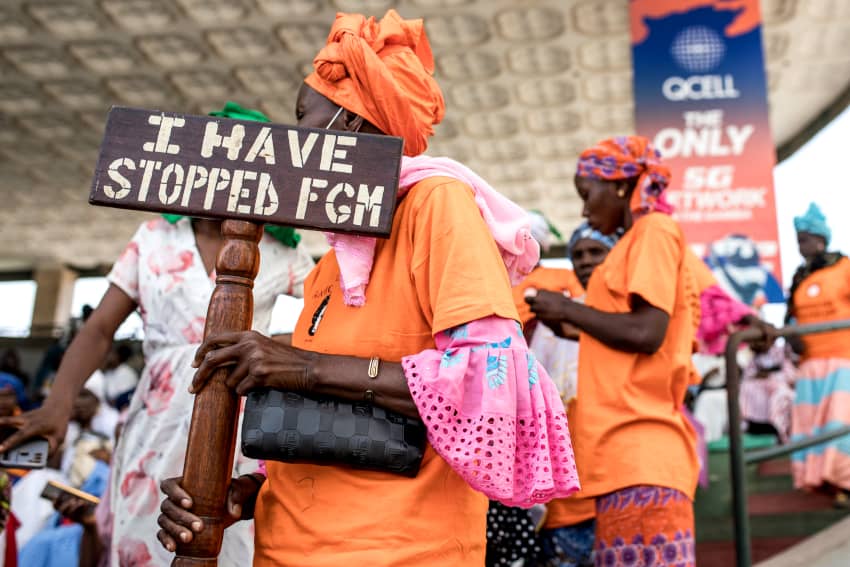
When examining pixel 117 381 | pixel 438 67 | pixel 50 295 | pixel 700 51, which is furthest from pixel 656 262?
pixel 50 295

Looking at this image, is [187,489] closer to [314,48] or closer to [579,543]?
[579,543]

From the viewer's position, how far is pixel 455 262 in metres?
1.30

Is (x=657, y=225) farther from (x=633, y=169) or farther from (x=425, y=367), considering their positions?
(x=425, y=367)

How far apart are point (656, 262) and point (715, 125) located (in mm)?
4488

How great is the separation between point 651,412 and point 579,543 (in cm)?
81

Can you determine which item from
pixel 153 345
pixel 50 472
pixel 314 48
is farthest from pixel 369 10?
pixel 153 345

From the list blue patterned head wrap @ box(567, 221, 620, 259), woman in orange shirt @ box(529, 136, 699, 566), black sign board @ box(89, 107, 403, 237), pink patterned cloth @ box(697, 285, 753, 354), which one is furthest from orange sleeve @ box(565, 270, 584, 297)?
black sign board @ box(89, 107, 403, 237)

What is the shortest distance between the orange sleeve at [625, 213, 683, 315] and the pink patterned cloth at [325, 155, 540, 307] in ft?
2.72

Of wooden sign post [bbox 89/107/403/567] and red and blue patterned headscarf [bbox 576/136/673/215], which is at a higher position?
red and blue patterned headscarf [bbox 576/136/673/215]

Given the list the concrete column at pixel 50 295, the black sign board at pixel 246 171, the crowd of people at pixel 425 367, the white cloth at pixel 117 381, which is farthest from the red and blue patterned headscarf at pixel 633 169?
the concrete column at pixel 50 295

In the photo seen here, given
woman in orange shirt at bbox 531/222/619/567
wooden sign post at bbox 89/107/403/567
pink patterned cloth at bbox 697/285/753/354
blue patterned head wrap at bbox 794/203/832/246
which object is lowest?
woman in orange shirt at bbox 531/222/619/567

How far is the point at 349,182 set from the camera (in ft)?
4.50

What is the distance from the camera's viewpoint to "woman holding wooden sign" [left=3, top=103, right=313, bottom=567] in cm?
229

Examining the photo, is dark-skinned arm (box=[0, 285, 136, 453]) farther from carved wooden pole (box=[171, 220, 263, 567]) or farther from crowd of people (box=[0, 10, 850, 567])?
carved wooden pole (box=[171, 220, 263, 567])
